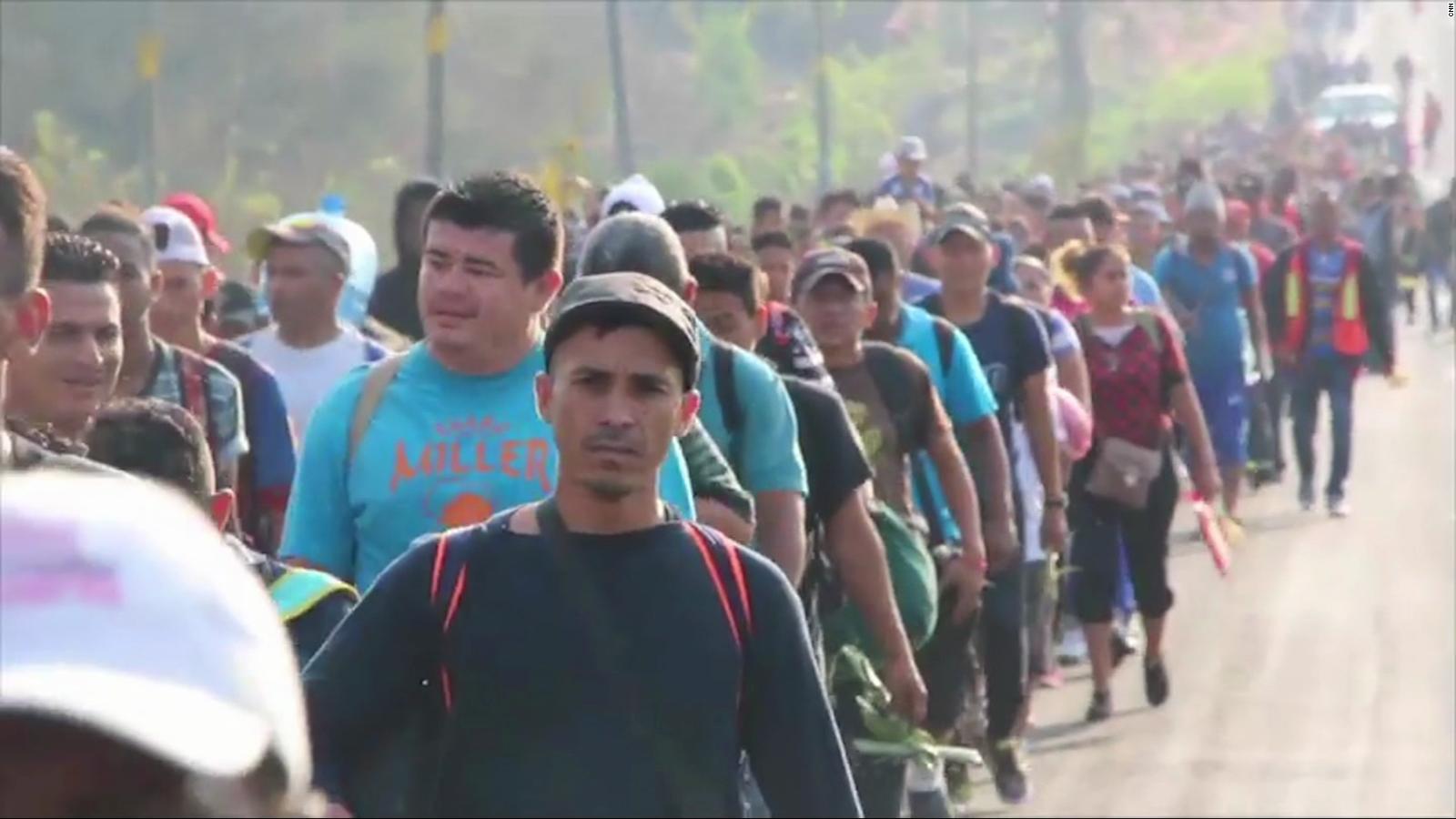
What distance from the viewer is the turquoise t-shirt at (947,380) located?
9930 mm

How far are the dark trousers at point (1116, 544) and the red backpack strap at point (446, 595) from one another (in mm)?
8970

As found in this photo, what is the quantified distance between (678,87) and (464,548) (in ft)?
159

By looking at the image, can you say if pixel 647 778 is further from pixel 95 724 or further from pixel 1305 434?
pixel 1305 434

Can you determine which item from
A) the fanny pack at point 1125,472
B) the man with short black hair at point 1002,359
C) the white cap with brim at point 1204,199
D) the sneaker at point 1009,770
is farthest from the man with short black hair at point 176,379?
the white cap with brim at point 1204,199

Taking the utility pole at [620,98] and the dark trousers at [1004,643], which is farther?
the utility pole at [620,98]

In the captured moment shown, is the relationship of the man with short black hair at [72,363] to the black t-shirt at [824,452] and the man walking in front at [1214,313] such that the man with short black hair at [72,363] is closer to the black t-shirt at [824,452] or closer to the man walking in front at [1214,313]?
the black t-shirt at [824,452]

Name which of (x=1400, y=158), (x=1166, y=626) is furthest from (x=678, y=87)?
(x=1166, y=626)

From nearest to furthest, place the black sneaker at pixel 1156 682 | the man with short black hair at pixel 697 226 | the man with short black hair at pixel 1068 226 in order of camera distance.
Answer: the man with short black hair at pixel 697 226
the black sneaker at pixel 1156 682
the man with short black hair at pixel 1068 226

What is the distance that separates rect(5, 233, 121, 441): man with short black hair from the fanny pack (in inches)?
302

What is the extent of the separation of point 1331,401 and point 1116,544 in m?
6.90

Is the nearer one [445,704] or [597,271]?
[445,704]

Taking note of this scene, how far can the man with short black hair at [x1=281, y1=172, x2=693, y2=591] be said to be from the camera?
5680 millimetres

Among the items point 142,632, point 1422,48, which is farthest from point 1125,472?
point 1422,48

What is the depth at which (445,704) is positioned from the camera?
4.39 metres
